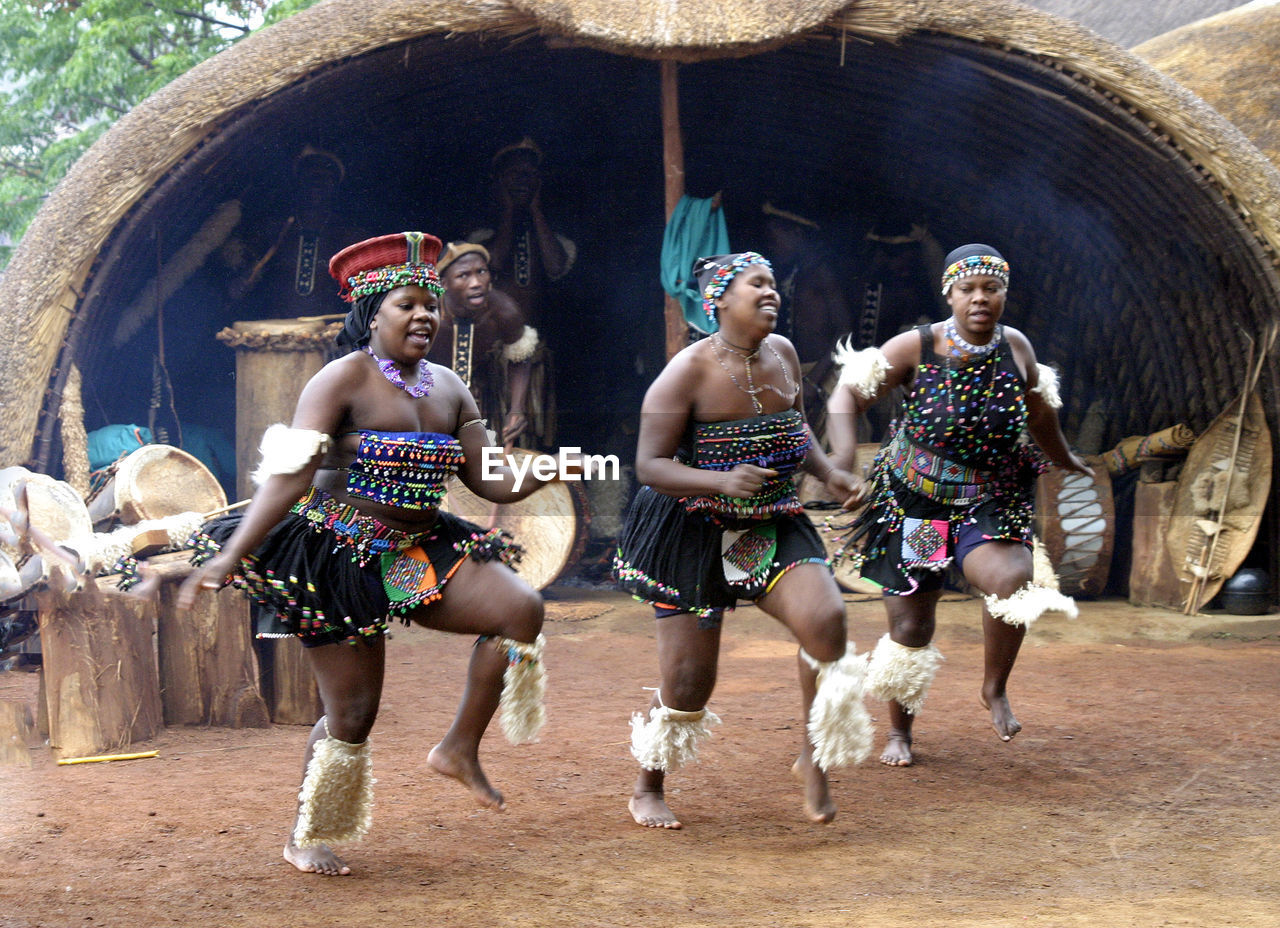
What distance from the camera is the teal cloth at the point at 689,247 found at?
827 cm

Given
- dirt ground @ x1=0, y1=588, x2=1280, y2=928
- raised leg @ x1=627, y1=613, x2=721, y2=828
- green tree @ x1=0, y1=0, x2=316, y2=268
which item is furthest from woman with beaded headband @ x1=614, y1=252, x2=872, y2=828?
green tree @ x1=0, y1=0, x2=316, y2=268

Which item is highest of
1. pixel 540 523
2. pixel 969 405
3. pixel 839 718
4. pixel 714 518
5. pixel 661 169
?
pixel 661 169

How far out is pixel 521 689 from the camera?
11.0 feet

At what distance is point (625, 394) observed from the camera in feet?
35.2

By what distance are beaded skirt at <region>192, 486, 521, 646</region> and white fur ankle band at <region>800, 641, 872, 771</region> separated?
106 centimetres

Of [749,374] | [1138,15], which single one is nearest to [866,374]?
[749,374]

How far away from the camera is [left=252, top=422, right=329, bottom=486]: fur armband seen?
315cm

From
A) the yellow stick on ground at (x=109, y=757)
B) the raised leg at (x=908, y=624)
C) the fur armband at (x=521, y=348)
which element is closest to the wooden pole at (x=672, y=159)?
the fur armband at (x=521, y=348)

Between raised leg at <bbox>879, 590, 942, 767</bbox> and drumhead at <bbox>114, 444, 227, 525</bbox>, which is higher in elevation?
drumhead at <bbox>114, 444, 227, 525</bbox>

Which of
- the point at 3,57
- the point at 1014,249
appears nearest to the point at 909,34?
the point at 1014,249

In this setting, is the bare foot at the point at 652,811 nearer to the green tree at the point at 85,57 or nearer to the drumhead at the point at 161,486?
the drumhead at the point at 161,486

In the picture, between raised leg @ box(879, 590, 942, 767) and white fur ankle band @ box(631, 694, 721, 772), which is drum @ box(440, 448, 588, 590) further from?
white fur ankle band @ box(631, 694, 721, 772)

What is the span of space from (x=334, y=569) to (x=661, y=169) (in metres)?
7.78

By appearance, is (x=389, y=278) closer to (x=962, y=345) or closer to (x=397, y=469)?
(x=397, y=469)
